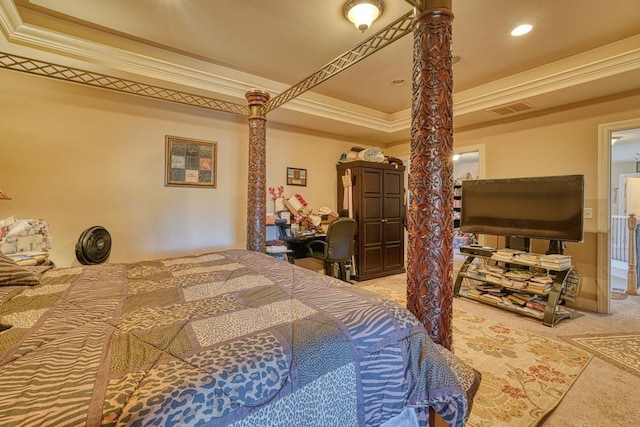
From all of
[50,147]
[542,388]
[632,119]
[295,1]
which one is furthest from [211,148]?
[632,119]

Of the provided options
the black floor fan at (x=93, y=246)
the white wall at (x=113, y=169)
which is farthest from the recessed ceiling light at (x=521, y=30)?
the black floor fan at (x=93, y=246)

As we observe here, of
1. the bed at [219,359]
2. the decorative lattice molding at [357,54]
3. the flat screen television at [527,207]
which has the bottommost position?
the bed at [219,359]

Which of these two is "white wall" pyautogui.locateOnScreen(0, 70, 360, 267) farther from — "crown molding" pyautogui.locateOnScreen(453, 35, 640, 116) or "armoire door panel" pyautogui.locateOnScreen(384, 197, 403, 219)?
"crown molding" pyautogui.locateOnScreen(453, 35, 640, 116)

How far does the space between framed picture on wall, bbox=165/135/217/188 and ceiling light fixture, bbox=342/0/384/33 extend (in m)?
2.12

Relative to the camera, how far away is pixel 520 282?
9.99 feet

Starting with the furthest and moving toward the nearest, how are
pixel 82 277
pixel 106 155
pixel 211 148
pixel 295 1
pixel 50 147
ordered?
pixel 211 148
pixel 106 155
pixel 50 147
pixel 295 1
pixel 82 277

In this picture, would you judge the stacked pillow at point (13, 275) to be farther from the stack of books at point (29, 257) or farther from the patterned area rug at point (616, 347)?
the patterned area rug at point (616, 347)

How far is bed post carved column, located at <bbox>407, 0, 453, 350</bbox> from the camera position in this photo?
1119 mm

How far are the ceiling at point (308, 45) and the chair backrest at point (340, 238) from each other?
1.51 meters

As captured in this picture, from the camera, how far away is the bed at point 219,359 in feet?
1.94

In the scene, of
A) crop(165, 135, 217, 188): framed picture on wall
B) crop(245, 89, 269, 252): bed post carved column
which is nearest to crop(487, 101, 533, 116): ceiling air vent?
crop(245, 89, 269, 252): bed post carved column

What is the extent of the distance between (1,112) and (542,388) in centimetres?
464

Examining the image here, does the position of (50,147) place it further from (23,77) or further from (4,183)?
(23,77)

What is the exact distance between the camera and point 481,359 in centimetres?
210
